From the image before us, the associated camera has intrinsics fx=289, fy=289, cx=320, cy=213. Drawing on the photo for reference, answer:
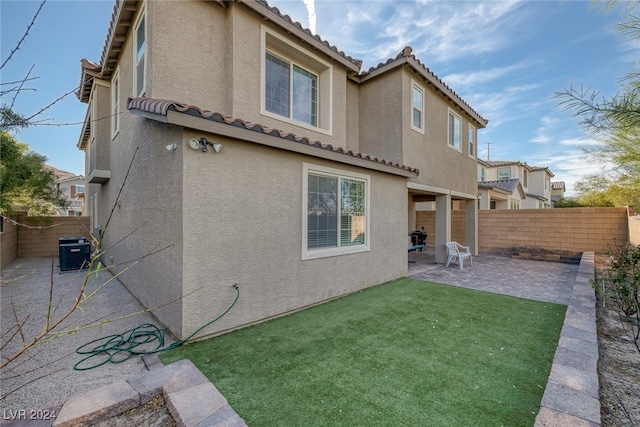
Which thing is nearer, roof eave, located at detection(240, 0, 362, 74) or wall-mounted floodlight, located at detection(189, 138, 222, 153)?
wall-mounted floodlight, located at detection(189, 138, 222, 153)

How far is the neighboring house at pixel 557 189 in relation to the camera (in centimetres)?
4786

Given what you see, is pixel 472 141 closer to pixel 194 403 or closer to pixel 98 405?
pixel 194 403

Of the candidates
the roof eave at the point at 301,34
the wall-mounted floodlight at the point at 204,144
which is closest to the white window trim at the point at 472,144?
the roof eave at the point at 301,34

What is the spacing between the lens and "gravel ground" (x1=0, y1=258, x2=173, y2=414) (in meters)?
3.69

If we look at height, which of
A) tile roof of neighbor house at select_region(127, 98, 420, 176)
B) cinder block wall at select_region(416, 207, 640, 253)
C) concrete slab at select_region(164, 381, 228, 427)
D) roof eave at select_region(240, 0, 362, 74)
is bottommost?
concrete slab at select_region(164, 381, 228, 427)

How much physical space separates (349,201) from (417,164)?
4632 mm

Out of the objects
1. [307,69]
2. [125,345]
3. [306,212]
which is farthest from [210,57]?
[125,345]

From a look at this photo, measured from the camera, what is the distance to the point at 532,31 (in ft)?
34.0

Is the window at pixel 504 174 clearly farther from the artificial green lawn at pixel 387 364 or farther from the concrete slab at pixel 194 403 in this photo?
the concrete slab at pixel 194 403

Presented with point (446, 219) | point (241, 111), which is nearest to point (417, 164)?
point (446, 219)

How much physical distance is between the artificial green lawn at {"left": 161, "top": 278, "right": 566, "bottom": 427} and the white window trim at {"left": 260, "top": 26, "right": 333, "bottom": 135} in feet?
18.0

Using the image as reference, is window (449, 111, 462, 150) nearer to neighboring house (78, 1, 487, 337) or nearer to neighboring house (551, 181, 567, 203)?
neighboring house (78, 1, 487, 337)

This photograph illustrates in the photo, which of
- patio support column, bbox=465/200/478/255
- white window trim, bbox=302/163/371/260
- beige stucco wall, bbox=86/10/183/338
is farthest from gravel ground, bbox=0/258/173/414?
patio support column, bbox=465/200/478/255

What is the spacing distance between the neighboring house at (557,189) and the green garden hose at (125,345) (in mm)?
58700
